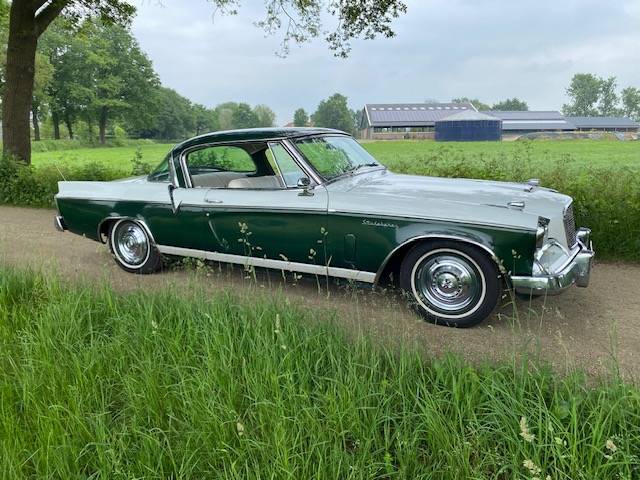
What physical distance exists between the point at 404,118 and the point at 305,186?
99.6 metres

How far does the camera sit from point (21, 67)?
Result: 10.7 metres

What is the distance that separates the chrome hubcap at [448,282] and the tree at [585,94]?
161 meters

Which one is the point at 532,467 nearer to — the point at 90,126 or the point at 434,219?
the point at 434,219

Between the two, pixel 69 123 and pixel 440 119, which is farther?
pixel 440 119

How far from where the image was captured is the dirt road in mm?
3295

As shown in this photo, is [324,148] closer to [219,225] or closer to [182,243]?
[219,225]

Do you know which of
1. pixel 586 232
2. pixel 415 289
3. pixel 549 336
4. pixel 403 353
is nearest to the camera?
pixel 403 353

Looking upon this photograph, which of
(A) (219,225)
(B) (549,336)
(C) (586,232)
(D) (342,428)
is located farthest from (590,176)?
(D) (342,428)

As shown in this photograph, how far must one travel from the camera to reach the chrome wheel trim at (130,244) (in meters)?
5.43

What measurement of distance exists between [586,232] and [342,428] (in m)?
3.19

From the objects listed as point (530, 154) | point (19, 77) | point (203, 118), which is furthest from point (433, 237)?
point (203, 118)

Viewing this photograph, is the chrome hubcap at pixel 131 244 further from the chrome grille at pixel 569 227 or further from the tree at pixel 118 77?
the tree at pixel 118 77

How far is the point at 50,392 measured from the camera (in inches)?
118

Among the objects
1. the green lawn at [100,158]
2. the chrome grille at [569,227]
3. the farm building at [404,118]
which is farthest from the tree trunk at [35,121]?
the chrome grille at [569,227]
